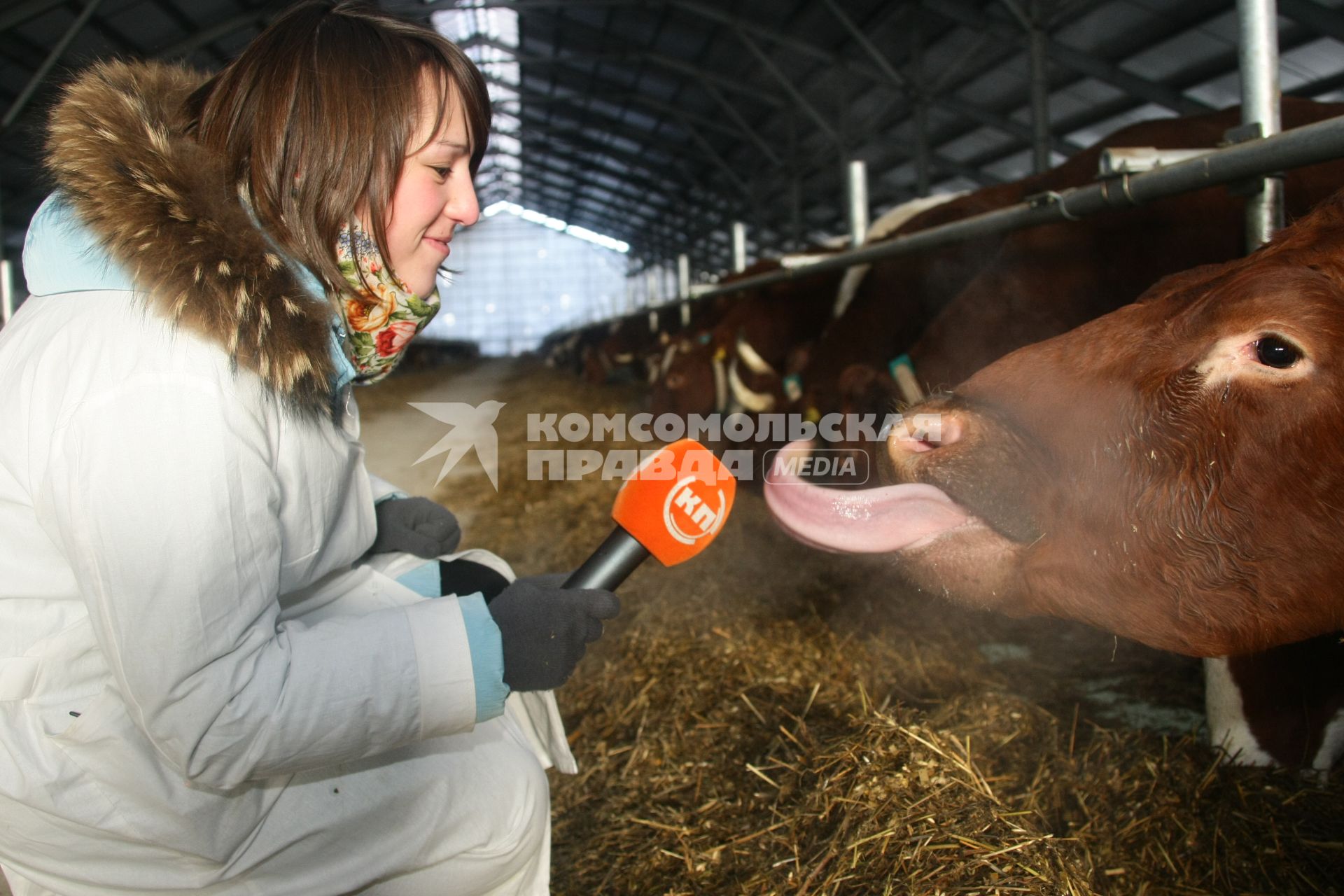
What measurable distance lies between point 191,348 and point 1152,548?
1.49 metres

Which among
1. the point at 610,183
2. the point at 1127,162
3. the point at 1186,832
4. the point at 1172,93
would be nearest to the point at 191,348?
the point at 1186,832

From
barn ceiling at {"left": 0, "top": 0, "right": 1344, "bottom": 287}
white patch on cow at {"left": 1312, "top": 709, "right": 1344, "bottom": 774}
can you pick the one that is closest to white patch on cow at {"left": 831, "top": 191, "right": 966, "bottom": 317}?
barn ceiling at {"left": 0, "top": 0, "right": 1344, "bottom": 287}

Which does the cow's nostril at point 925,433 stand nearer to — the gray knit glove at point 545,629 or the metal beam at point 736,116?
the gray knit glove at point 545,629

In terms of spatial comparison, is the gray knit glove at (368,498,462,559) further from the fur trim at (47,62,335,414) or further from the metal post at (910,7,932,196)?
the metal post at (910,7,932,196)

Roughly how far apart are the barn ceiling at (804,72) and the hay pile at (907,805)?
173 centimetres

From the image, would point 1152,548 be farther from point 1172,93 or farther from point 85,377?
point 1172,93

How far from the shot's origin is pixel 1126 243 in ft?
9.45

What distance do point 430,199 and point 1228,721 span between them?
6.99ft

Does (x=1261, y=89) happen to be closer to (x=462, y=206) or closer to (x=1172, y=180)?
(x=1172, y=180)

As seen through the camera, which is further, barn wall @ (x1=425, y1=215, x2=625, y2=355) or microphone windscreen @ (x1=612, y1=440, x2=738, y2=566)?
barn wall @ (x1=425, y1=215, x2=625, y2=355)

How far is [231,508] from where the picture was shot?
1126 millimetres

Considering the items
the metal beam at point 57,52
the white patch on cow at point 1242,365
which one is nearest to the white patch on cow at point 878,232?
the white patch on cow at point 1242,365

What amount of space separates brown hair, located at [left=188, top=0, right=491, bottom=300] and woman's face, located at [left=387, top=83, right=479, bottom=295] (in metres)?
0.03

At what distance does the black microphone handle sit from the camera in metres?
1.42
